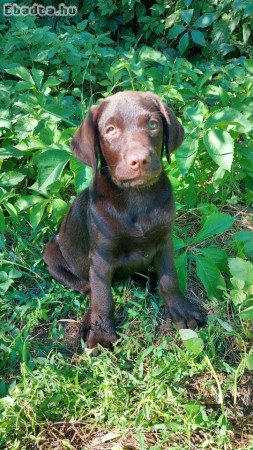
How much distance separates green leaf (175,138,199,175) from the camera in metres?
3.68

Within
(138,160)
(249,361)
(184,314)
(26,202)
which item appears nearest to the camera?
(138,160)

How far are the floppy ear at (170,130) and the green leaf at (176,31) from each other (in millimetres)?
3327

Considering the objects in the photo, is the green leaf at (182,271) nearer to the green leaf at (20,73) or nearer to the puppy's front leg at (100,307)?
the puppy's front leg at (100,307)

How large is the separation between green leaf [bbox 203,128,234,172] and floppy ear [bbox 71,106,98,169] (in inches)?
34.9

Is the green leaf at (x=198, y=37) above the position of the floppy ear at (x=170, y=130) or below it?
below

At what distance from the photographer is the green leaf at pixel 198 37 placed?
6148 mm

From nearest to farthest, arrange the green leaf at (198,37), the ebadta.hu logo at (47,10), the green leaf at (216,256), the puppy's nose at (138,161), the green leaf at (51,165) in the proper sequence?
the puppy's nose at (138,161) < the green leaf at (216,256) < the green leaf at (51,165) < the green leaf at (198,37) < the ebadta.hu logo at (47,10)

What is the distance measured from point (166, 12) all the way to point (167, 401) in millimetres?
5103

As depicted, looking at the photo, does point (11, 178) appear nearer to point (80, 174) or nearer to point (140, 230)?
point (80, 174)

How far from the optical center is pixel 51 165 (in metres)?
3.70

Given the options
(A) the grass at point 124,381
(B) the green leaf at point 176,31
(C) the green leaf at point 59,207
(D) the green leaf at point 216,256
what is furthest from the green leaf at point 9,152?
(B) the green leaf at point 176,31

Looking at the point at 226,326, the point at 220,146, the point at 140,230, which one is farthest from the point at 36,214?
the point at 226,326

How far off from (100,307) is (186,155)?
45.1 inches

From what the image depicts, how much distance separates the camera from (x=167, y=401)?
9.36ft
